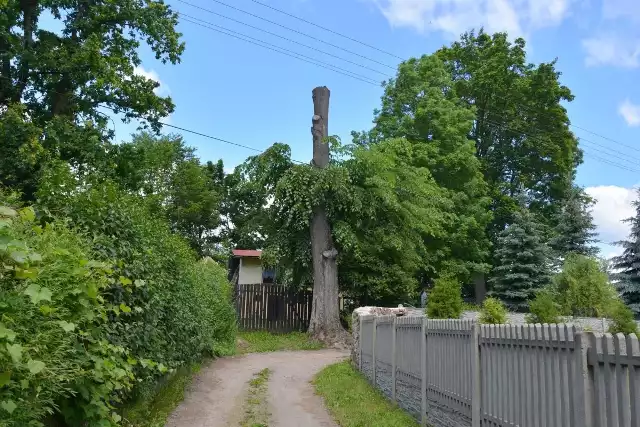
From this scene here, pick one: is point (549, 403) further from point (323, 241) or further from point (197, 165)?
point (197, 165)

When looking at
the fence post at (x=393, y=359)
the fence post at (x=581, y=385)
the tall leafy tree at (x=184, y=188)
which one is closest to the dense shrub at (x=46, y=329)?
the fence post at (x=581, y=385)

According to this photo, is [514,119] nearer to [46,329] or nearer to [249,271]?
[249,271]

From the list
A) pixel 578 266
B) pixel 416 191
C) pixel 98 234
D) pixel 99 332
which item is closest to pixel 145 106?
pixel 416 191

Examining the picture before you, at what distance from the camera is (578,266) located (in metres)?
23.1

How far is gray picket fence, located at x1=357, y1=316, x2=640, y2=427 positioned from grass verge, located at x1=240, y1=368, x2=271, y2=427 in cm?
207

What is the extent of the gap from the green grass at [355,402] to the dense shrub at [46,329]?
3796 millimetres

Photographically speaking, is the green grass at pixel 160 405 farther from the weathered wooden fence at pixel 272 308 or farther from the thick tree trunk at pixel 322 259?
the weathered wooden fence at pixel 272 308

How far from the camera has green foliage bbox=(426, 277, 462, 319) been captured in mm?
15477

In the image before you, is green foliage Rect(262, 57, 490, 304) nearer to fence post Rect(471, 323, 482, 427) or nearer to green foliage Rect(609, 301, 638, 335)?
green foliage Rect(609, 301, 638, 335)

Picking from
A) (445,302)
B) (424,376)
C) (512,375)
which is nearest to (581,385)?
(512,375)

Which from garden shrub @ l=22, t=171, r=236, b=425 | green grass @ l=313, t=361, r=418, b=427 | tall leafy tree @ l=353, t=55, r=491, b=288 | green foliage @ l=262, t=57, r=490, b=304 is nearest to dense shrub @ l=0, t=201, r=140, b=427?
garden shrub @ l=22, t=171, r=236, b=425

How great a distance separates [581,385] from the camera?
3.53 metres

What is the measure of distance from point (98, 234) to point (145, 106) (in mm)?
11074

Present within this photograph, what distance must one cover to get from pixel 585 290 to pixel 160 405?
20.2 m
